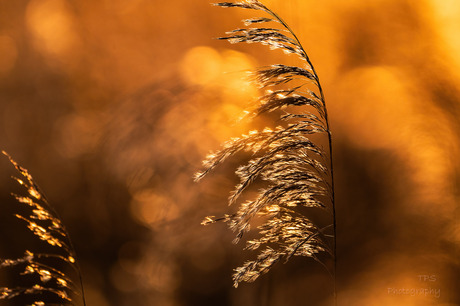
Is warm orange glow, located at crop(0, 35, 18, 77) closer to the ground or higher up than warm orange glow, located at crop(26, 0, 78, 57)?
closer to the ground

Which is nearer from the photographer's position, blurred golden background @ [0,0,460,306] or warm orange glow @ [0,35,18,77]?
blurred golden background @ [0,0,460,306]

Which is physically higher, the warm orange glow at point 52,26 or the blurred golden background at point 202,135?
the warm orange glow at point 52,26

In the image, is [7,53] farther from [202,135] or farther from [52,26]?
[202,135]

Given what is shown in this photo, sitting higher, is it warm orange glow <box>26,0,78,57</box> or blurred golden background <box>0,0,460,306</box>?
warm orange glow <box>26,0,78,57</box>

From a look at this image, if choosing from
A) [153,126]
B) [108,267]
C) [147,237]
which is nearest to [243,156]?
[153,126]

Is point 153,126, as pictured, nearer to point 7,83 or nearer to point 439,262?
point 7,83

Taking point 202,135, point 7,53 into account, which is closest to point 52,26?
point 7,53

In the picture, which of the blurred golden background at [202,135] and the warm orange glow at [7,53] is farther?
the warm orange glow at [7,53]

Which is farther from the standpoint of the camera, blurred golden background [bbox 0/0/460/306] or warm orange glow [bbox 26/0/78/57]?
warm orange glow [bbox 26/0/78/57]
